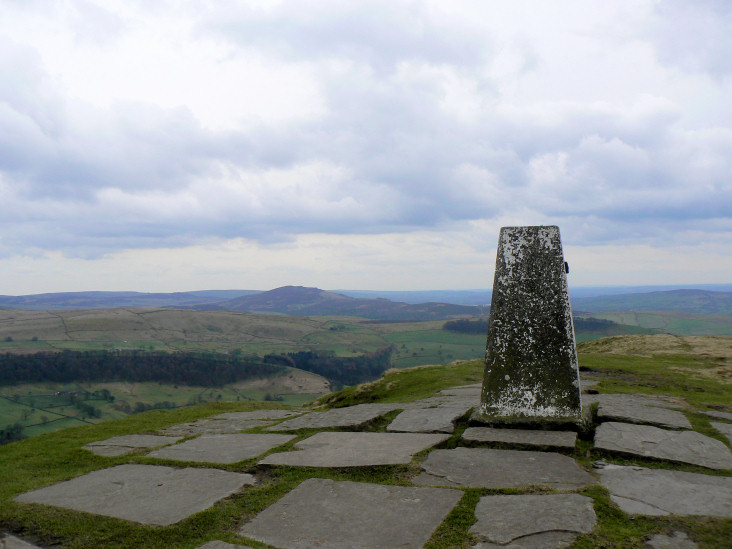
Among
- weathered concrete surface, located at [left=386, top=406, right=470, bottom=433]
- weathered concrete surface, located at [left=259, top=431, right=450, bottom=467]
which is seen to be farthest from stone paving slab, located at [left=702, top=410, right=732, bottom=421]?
weathered concrete surface, located at [left=259, top=431, right=450, bottom=467]

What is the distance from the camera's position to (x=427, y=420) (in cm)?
776

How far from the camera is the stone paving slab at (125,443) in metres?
7.15

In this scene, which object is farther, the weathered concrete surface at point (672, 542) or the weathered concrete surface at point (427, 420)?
the weathered concrete surface at point (427, 420)

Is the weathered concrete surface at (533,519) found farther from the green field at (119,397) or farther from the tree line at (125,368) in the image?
the tree line at (125,368)

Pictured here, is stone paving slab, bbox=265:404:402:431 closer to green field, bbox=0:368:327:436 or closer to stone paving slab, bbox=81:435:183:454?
stone paving slab, bbox=81:435:183:454

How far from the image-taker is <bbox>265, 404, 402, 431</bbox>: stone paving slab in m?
7.95

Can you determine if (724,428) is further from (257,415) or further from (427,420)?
(257,415)

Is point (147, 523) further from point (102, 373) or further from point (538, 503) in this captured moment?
point (102, 373)

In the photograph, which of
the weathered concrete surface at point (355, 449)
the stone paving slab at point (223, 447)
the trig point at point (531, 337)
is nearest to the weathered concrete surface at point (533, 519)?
the weathered concrete surface at point (355, 449)

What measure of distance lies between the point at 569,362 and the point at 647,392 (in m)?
4.49

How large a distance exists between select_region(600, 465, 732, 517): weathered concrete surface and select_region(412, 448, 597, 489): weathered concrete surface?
1.02ft

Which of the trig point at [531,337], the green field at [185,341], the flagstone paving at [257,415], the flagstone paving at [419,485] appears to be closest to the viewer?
the flagstone paving at [419,485]

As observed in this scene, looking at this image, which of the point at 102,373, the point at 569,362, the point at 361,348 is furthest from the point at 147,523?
the point at 361,348

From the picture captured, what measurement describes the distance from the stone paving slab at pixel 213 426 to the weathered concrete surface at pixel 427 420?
267cm
